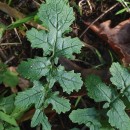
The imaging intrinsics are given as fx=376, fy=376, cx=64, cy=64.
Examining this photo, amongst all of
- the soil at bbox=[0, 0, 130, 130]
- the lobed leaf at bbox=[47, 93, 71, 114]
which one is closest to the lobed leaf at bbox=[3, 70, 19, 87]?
the soil at bbox=[0, 0, 130, 130]

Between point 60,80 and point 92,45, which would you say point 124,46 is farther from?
point 60,80

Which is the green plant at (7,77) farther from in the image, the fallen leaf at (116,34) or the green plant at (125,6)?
the green plant at (125,6)

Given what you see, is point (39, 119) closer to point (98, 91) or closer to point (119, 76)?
point (98, 91)

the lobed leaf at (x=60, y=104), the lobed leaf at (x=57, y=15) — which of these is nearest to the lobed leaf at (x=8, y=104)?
the lobed leaf at (x=60, y=104)

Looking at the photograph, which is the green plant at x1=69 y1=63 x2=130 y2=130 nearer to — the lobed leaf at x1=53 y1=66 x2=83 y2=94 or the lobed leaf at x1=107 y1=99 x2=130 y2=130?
the lobed leaf at x1=107 y1=99 x2=130 y2=130

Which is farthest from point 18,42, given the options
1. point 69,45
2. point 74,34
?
point 69,45

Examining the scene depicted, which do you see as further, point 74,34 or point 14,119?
point 74,34

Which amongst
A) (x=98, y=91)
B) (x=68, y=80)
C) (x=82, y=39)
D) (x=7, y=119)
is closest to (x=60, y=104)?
(x=68, y=80)
